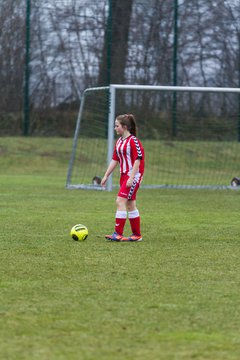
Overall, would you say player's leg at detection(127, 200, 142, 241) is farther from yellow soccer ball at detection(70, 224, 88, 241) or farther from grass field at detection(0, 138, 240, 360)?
yellow soccer ball at detection(70, 224, 88, 241)

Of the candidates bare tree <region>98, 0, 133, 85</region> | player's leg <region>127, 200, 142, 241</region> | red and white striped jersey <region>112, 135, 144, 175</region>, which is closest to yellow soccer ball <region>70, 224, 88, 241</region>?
player's leg <region>127, 200, 142, 241</region>

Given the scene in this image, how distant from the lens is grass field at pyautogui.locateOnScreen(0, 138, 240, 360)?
5078 millimetres

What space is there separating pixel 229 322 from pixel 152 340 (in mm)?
710

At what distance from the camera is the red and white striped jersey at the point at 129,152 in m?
10.1

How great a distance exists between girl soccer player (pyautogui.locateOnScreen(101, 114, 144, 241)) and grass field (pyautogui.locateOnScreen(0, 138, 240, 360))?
30 cm

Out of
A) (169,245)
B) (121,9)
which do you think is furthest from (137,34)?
(169,245)

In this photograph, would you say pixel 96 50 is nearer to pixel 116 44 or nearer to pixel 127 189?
pixel 116 44

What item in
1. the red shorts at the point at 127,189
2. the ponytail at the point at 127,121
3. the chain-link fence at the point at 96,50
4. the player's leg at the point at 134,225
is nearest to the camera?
the player's leg at the point at 134,225

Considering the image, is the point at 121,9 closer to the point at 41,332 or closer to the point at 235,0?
the point at 235,0

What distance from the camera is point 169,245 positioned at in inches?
373

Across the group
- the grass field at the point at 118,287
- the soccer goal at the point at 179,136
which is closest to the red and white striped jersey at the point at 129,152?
the grass field at the point at 118,287

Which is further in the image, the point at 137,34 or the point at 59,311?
the point at 137,34

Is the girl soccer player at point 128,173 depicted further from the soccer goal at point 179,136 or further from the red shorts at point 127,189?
the soccer goal at point 179,136

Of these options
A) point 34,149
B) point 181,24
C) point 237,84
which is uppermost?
point 181,24
